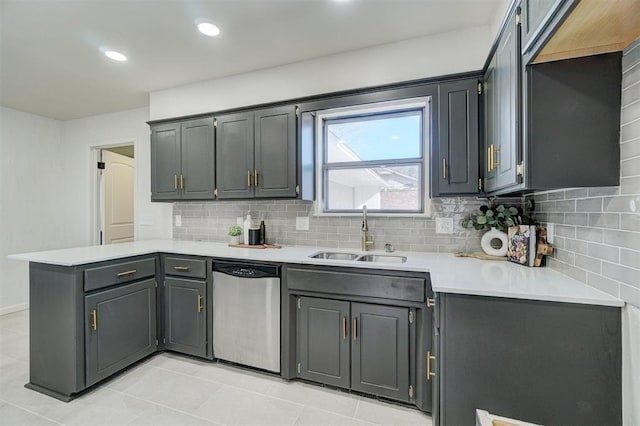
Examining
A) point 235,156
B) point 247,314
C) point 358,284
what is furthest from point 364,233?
point 235,156

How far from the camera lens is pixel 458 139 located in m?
2.07

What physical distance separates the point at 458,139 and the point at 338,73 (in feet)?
3.91

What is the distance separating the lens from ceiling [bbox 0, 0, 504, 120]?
1944mm

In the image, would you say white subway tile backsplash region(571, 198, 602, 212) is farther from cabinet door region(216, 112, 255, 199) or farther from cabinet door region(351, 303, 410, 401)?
cabinet door region(216, 112, 255, 199)

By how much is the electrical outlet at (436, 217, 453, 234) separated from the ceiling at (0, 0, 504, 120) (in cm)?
146

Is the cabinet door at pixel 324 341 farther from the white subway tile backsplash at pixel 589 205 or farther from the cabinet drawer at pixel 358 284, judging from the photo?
the white subway tile backsplash at pixel 589 205

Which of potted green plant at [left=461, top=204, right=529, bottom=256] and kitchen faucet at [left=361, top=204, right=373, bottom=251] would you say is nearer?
potted green plant at [left=461, top=204, right=529, bottom=256]

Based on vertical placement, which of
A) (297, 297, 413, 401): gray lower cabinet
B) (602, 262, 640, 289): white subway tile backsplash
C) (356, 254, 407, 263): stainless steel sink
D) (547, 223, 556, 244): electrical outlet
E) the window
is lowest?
(297, 297, 413, 401): gray lower cabinet

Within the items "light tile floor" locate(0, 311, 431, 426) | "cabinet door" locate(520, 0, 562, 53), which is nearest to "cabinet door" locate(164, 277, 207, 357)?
"light tile floor" locate(0, 311, 431, 426)

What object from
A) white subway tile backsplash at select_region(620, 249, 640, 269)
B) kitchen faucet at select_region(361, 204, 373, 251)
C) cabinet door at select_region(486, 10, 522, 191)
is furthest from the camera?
kitchen faucet at select_region(361, 204, 373, 251)

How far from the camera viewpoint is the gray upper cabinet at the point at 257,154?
254 cm

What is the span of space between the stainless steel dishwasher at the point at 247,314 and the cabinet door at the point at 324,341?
0.20 metres

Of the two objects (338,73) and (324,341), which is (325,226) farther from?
(338,73)

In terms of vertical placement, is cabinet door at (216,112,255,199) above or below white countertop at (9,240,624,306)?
above
